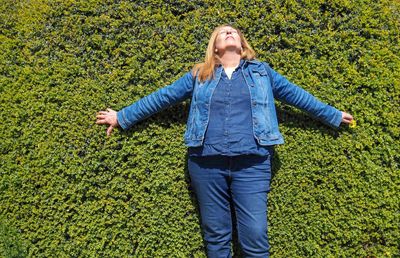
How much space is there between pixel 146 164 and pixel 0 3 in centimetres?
201

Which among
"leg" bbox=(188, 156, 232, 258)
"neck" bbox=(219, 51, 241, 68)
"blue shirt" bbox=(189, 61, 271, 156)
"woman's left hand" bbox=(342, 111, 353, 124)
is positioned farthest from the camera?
"woman's left hand" bbox=(342, 111, 353, 124)

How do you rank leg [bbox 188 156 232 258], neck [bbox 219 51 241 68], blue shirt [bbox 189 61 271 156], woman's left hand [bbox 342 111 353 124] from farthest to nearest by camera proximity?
woman's left hand [bbox 342 111 353 124] < neck [bbox 219 51 241 68] < leg [bbox 188 156 232 258] < blue shirt [bbox 189 61 271 156]

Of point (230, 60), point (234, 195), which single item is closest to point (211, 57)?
point (230, 60)

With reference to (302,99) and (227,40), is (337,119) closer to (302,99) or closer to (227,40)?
(302,99)

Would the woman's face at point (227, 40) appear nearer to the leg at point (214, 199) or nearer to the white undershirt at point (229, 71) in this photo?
the white undershirt at point (229, 71)

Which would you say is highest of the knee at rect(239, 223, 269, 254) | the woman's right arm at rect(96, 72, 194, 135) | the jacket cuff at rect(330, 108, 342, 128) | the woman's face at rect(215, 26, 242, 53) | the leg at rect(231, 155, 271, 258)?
the woman's face at rect(215, 26, 242, 53)

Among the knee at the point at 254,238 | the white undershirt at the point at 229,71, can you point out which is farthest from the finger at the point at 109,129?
the knee at the point at 254,238

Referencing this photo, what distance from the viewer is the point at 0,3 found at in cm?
357

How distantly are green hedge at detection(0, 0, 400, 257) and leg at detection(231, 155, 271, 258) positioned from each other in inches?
16.0

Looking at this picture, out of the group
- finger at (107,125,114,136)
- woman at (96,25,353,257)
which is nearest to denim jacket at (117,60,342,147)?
woman at (96,25,353,257)

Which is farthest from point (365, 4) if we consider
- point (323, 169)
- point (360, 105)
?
point (323, 169)

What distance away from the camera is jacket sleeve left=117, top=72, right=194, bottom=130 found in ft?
10.5

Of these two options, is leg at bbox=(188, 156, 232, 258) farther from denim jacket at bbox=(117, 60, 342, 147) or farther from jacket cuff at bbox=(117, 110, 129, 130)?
jacket cuff at bbox=(117, 110, 129, 130)

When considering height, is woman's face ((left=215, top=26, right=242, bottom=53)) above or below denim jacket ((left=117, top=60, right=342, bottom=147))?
above
